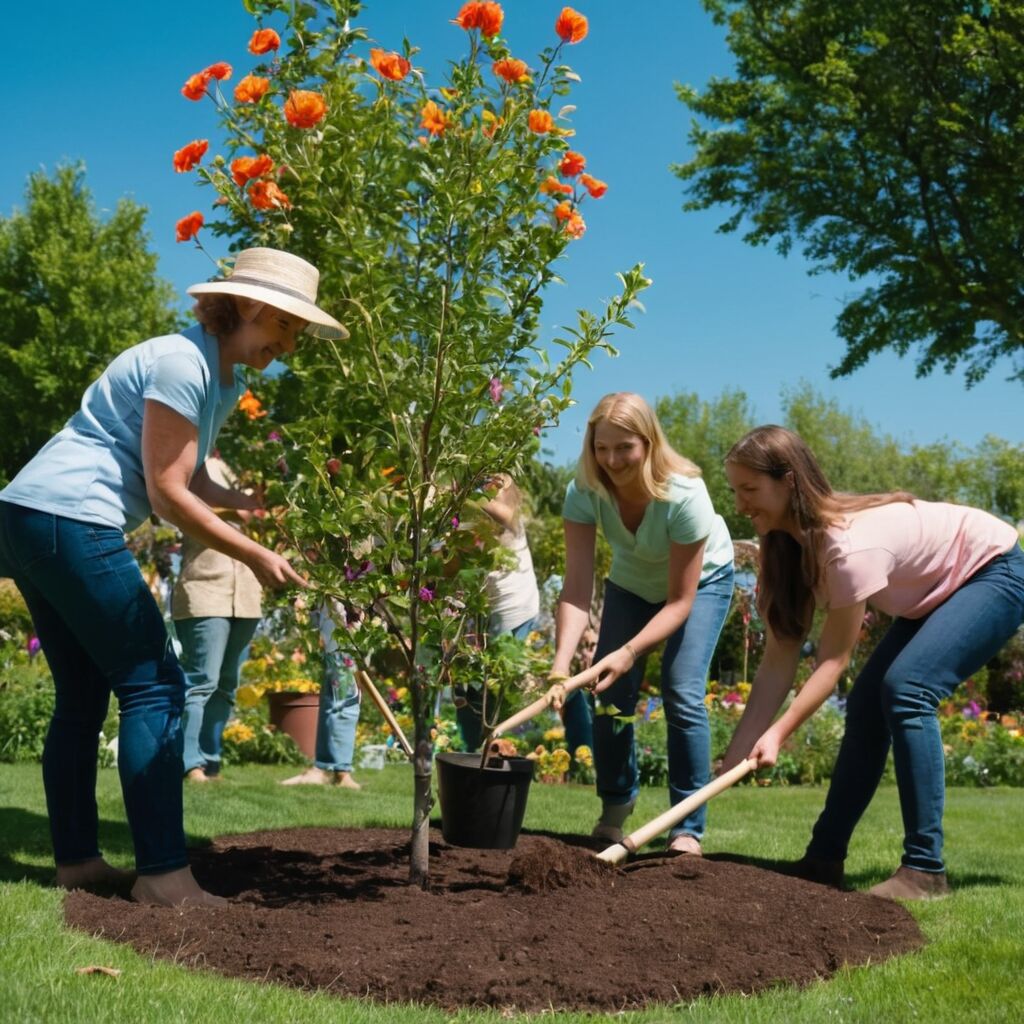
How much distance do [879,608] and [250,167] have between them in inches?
93.7

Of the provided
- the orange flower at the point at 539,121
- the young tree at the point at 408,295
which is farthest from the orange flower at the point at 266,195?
the orange flower at the point at 539,121

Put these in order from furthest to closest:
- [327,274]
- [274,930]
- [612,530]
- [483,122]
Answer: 1. [612,530]
2. [327,274]
3. [483,122]
4. [274,930]

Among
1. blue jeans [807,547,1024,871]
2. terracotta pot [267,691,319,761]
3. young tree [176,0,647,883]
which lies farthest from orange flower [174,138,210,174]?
terracotta pot [267,691,319,761]

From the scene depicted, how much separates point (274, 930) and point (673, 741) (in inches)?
72.4

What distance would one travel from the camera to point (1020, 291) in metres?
17.8

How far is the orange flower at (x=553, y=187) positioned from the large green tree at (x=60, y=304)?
77.5ft

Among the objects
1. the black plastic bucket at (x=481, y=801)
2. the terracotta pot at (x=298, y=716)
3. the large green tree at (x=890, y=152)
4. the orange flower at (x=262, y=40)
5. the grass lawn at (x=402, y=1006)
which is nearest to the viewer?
the grass lawn at (x=402, y=1006)

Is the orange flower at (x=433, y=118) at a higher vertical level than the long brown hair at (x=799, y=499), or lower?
higher

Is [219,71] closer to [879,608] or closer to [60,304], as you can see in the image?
[879,608]

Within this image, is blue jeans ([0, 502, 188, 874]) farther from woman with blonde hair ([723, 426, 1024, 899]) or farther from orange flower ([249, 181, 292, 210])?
woman with blonde hair ([723, 426, 1024, 899])

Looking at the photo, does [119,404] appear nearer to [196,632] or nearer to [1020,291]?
[196,632]

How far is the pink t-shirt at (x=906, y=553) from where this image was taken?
11.7 ft

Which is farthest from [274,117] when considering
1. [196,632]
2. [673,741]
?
[196,632]

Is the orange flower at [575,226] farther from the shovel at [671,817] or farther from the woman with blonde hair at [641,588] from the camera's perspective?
the shovel at [671,817]
